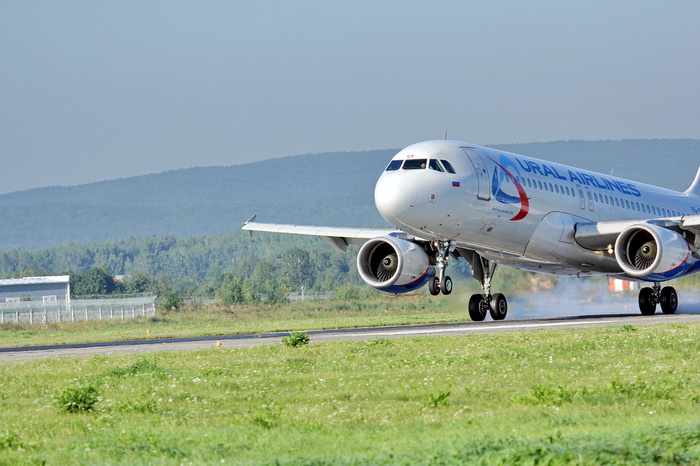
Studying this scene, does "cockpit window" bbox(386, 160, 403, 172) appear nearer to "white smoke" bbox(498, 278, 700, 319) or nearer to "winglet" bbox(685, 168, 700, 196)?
"white smoke" bbox(498, 278, 700, 319)

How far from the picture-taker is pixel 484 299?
3725 cm

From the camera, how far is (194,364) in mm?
20594

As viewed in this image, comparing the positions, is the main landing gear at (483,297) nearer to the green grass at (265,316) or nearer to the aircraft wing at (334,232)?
the aircraft wing at (334,232)

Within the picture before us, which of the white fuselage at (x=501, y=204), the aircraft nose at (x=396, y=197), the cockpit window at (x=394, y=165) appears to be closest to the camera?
the aircraft nose at (x=396, y=197)

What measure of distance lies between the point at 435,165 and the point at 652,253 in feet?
26.5

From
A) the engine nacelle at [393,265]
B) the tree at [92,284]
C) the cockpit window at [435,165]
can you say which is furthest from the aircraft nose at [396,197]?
the tree at [92,284]

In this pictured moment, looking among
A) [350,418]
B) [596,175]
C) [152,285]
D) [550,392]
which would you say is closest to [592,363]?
[550,392]

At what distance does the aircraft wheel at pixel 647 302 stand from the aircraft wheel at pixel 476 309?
6.70 metres

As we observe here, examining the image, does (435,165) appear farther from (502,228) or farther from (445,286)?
(445,286)

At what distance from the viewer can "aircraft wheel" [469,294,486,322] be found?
3709 centimetres

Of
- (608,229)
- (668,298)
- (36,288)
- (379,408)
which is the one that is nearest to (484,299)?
(608,229)

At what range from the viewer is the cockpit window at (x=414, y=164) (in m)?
31.4

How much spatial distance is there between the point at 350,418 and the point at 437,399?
1.32 meters

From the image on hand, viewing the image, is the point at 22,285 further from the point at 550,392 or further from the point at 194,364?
the point at 550,392
